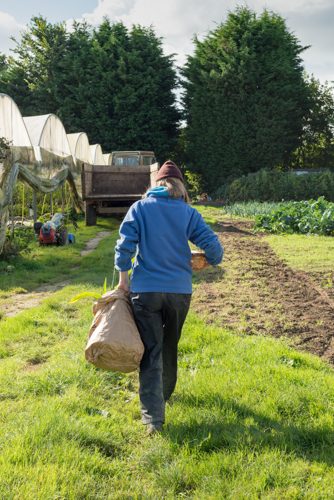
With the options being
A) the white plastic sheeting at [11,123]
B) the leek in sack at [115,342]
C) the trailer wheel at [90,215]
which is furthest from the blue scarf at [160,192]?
the trailer wheel at [90,215]

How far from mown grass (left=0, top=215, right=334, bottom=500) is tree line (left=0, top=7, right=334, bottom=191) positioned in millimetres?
25932

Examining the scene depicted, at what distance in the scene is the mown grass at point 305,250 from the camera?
907 cm

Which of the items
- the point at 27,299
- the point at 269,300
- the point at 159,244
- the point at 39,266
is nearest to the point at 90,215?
the point at 39,266

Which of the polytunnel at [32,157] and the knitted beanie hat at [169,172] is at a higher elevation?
the polytunnel at [32,157]

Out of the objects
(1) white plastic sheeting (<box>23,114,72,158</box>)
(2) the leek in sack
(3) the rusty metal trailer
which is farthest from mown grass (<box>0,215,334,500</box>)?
(3) the rusty metal trailer

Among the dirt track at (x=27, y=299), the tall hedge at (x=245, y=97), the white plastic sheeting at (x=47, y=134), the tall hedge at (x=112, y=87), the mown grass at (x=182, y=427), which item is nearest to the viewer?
the mown grass at (x=182, y=427)

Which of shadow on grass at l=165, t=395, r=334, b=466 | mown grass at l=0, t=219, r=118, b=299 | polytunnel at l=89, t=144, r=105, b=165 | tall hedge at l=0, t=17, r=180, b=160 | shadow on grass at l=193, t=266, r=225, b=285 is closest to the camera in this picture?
shadow on grass at l=165, t=395, r=334, b=466

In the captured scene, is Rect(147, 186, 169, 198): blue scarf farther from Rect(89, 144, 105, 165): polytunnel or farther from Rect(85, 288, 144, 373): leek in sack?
Rect(89, 144, 105, 165): polytunnel

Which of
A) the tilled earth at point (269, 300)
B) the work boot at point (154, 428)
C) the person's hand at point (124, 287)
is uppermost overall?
the person's hand at point (124, 287)

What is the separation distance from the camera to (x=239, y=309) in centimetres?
617

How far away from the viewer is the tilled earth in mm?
5344

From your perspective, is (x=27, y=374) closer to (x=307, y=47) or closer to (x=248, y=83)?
(x=248, y=83)

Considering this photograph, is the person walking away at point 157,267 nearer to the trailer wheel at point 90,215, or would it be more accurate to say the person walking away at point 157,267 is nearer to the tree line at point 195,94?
the trailer wheel at point 90,215

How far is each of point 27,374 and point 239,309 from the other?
2.93 m
